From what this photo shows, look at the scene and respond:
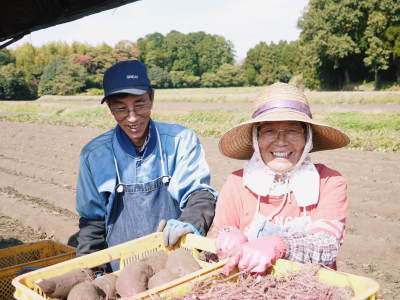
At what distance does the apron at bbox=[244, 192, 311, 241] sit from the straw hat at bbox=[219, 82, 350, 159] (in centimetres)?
34

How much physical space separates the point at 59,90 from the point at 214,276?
43.5 metres

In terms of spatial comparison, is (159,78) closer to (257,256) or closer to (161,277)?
(161,277)

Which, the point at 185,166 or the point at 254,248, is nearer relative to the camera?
the point at 254,248

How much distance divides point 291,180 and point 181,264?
0.59 m

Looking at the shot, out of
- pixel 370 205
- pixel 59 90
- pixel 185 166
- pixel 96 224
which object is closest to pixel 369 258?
pixel 370 205

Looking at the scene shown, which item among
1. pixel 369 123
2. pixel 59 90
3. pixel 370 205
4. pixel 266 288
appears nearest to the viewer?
pixel 266 288

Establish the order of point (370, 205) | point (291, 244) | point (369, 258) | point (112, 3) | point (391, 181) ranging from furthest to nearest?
point (391, 181), point (370, 205), point (369, 258), point (112, 3), point (291, 244)

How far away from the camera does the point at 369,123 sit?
14.0 m

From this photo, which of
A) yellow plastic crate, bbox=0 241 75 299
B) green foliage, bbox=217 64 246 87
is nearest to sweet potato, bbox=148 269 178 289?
yellow plastic crate, bbox=0 241 75 299

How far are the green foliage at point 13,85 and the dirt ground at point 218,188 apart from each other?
117 feet

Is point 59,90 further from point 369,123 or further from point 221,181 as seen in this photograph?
point 221,181

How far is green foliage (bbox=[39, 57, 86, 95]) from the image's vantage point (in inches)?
1658

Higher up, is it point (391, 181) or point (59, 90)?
point (59, 90)

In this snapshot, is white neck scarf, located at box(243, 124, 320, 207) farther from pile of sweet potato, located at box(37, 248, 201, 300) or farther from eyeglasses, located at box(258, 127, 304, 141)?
pile of sweet potato, located at box(37, 248, 201, 300)
